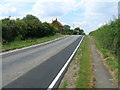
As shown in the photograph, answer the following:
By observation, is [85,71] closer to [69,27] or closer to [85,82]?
[85,82]

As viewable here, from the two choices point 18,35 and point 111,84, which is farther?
point 18,35

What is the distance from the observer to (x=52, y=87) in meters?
9.52

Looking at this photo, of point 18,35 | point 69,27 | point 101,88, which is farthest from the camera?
point 69,27

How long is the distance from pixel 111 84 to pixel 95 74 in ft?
7.04

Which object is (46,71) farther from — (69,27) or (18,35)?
(69,27)

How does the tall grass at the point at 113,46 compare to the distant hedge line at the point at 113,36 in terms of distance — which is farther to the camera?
the distant hedge line at the point at 113,36

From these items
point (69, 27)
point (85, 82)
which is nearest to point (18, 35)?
point (85, 82)

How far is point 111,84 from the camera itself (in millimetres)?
9805

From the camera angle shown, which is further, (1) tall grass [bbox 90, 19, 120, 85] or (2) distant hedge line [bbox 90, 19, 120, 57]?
(2) distant hedge line [bbox 90, 19, 120, 57]

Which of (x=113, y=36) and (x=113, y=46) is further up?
(x=113, y=36)

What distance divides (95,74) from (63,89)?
3.05 metres

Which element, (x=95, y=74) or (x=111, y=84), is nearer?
(x=111, y=84)

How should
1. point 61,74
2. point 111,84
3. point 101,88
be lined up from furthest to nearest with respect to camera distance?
1. point 61,74
2. point 111,84
3. point 101,88

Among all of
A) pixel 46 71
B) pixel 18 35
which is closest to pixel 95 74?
pixel 46 71
